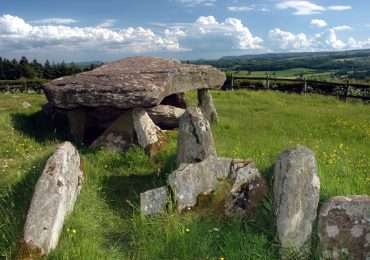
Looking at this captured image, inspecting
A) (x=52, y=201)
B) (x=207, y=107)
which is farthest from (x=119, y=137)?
(x=52, y=201)

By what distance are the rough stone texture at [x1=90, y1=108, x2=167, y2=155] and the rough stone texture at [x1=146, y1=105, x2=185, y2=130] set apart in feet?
5.52

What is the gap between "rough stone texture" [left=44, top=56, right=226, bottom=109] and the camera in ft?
36.0

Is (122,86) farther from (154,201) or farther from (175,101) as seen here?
(154,201)

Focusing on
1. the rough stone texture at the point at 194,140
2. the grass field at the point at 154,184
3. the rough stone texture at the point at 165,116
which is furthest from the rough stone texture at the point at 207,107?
the rough stone texture at the point at 194,140

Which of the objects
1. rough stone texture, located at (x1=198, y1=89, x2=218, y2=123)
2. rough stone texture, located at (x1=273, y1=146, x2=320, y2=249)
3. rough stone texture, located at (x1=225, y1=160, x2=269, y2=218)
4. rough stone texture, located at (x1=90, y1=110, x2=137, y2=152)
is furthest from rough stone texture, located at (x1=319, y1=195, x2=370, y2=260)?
rough stone texture, located at (x1=198, y1=89, x2=218, y2=123)

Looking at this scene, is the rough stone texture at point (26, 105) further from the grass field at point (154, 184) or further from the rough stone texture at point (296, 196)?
the rough stone texture at point (296, 196)

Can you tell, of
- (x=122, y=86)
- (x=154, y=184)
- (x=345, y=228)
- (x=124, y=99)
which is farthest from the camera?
(x=122, y=86)

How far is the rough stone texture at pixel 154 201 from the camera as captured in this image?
6918mm

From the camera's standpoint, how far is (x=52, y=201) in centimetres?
634

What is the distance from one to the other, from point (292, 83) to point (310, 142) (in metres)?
19.4

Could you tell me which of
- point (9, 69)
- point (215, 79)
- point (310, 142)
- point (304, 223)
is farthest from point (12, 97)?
point (9, 69)

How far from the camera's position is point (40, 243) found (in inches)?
229

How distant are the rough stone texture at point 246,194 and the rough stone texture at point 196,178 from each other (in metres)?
0.36

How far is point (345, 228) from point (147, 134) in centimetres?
629
